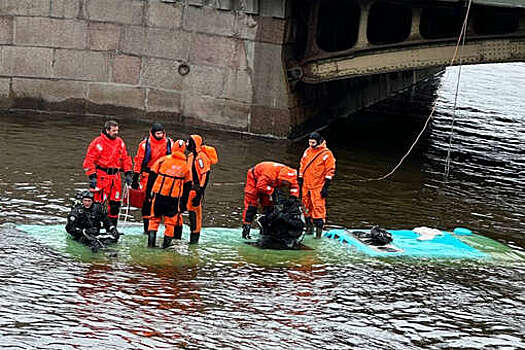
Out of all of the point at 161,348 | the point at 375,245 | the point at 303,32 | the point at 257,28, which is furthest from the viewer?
the point at 303,32

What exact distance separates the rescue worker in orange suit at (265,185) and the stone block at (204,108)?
949cm

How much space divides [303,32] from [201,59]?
272cm

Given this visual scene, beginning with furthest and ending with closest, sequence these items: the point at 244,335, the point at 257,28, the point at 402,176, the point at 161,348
Result: the point at 257,28 < the point at 402,176 < the point at 244,335 < the point at 161,348

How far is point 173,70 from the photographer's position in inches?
949

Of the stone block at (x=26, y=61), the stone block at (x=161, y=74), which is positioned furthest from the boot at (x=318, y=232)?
the stone block at (x=26, y=61)

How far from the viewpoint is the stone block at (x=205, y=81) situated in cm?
2387

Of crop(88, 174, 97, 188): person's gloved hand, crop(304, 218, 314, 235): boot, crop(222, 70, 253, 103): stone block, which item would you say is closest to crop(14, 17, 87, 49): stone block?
crop(222, 70, 253, 103): stone block

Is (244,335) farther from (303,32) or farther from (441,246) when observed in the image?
(303,32)

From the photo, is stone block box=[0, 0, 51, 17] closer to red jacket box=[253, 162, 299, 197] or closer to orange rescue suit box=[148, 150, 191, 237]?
red jacket box=[253, 162, 299, 197]

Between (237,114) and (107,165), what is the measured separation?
1000 cm

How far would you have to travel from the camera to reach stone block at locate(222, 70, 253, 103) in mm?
23703

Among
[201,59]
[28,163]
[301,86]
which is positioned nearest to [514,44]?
[301,86]

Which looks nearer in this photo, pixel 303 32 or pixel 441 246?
pixel 441 246

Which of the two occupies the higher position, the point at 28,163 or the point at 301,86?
the point at 301,86
